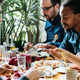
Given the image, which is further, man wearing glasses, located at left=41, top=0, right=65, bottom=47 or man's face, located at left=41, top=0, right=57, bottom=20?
man's face, located at left=41, top=0, right=57, bottom=20

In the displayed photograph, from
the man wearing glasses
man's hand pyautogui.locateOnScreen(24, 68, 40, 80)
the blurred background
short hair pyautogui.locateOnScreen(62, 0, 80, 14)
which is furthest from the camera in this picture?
the blurred background

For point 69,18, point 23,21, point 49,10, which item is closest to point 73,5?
point 69,18

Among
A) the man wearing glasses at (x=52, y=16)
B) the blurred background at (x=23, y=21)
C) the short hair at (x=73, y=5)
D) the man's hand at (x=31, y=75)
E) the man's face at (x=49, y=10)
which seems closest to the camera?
the man's hand at (x=31, y=75)

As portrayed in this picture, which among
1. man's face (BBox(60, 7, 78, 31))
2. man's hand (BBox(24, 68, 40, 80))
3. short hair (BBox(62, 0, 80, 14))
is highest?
short hair (BBox(62, 0, 80, 14))

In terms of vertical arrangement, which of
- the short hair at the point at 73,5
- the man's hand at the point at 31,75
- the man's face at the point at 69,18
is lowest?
the man's hand at the point at 31,75

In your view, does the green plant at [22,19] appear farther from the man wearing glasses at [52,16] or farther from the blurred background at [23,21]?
the man wearing glasses at [52,16]

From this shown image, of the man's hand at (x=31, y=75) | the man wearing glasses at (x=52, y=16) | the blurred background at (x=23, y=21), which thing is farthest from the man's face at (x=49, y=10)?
the man's hand at (x=31, y=75)

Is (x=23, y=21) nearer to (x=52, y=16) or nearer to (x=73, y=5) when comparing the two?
(x=52, y=16)

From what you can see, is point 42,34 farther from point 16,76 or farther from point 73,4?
point 16,76

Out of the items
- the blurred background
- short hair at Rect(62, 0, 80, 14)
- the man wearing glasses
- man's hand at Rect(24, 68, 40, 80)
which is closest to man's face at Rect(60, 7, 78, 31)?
short hair at Rect(62, 0, 80, 14)

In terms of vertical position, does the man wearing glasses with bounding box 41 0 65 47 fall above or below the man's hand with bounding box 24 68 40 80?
above

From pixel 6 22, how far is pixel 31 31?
2.37 feet

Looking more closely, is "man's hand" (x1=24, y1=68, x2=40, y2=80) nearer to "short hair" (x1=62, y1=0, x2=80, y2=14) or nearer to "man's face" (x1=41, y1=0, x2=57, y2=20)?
"short hair" (x1=62, y1=0, x2=80, y2=14)

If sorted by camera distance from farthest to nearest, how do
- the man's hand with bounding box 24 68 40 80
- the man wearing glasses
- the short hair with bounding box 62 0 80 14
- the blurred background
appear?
the blurred background → the man wearing glasses → the short hair with bounding box 62 0 80 14 → the man's hand with bounding box 24 68 40 80
